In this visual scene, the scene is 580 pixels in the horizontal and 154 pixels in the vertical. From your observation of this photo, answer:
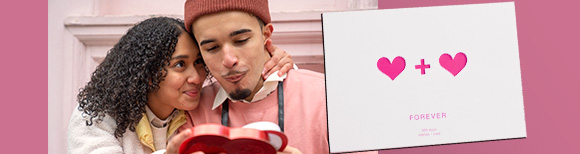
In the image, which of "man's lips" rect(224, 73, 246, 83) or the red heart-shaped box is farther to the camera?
"man's lips" rect(224, 73, 246, 83)

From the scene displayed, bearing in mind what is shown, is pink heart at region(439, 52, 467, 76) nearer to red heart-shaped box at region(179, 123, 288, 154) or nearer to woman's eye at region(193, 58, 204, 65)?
red heart-shaped box at region(179, 123, 288, 154)

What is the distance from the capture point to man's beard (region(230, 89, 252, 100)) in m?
1.27

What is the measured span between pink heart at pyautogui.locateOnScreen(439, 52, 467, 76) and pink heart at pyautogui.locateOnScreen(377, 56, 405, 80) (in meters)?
0.08

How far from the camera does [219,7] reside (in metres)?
1.23

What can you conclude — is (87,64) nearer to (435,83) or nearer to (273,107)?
(273,107)

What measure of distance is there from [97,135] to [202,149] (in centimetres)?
33

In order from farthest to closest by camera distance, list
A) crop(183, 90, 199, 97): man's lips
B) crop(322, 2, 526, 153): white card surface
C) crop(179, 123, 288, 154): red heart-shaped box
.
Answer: crop(183, 90, 199, 97): man's lips < crop(322, 2, 526, 153): white card surface < crop(179, 123, 288, 154): red heart-shaped box

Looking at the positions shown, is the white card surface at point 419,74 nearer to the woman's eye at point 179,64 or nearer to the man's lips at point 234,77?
the man's lips at point 234,77

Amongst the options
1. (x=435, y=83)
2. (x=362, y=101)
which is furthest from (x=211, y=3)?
(x=435, y=83)

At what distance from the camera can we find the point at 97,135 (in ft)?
4.30

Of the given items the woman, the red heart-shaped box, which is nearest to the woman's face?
the woman

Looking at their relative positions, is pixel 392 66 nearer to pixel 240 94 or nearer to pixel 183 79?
pixel 240 94

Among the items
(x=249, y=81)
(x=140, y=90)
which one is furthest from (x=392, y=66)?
(x=140, y=90)

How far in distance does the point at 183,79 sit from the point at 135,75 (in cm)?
10
